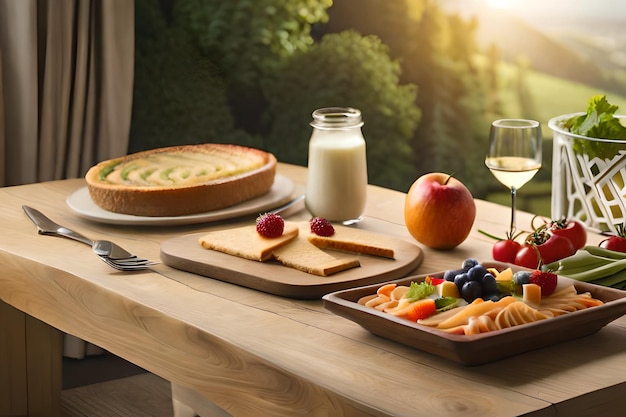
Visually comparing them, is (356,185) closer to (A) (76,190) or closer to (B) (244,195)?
(B) (244,195)

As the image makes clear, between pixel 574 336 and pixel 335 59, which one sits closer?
pixel 574 336

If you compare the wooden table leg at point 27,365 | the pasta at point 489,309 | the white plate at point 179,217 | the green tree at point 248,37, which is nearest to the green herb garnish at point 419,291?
the pasta at point 489,309

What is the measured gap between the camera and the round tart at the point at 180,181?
1.86 meters

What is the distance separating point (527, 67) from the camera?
2.94 metres

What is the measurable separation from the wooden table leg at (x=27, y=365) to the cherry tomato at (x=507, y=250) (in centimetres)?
115

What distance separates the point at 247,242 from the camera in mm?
1591

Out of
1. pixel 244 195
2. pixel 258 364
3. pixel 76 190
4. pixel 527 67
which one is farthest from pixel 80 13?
pixel 258 364

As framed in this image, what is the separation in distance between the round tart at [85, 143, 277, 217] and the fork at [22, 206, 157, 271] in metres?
0.14

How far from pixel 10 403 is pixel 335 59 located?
5.89ft

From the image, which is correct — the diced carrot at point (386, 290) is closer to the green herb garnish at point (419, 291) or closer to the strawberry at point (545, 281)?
the green herb garnish at point (419, 291)

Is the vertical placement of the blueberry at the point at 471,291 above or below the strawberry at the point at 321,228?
above

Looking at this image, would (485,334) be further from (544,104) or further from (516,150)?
(544,104)

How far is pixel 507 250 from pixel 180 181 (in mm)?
746

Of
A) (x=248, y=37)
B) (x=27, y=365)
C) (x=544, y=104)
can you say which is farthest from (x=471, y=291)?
(x=248, y=37)
